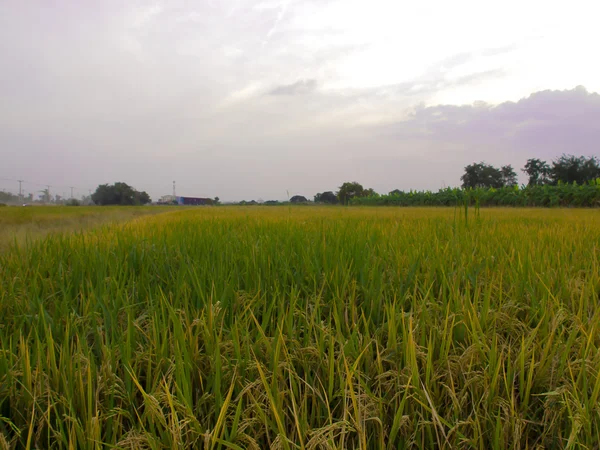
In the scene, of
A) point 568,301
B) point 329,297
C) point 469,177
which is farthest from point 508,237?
point 469,177

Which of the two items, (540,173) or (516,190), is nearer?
(516,190)

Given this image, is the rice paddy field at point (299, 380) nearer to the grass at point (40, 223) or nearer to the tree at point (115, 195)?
the grass at point (40, 223)

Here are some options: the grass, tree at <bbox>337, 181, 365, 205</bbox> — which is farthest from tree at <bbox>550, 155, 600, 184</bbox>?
the grass

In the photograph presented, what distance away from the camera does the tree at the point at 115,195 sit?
50.2m

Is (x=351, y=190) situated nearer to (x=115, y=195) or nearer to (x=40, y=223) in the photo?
(x=115, y=195)

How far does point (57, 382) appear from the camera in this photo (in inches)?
29.2

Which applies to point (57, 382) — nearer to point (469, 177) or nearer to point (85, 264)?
point (85, 264)

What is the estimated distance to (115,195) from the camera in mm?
51031

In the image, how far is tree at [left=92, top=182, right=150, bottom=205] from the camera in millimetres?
50250

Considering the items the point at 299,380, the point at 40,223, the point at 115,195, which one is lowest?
the point at 299,380

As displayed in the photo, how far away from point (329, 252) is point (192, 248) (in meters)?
0.91

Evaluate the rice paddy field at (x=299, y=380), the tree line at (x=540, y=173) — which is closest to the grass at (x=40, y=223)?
the rice paddy field at (x=299, y=380)

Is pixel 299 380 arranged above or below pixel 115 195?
below

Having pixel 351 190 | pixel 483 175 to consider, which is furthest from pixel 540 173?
pixel 351 190
